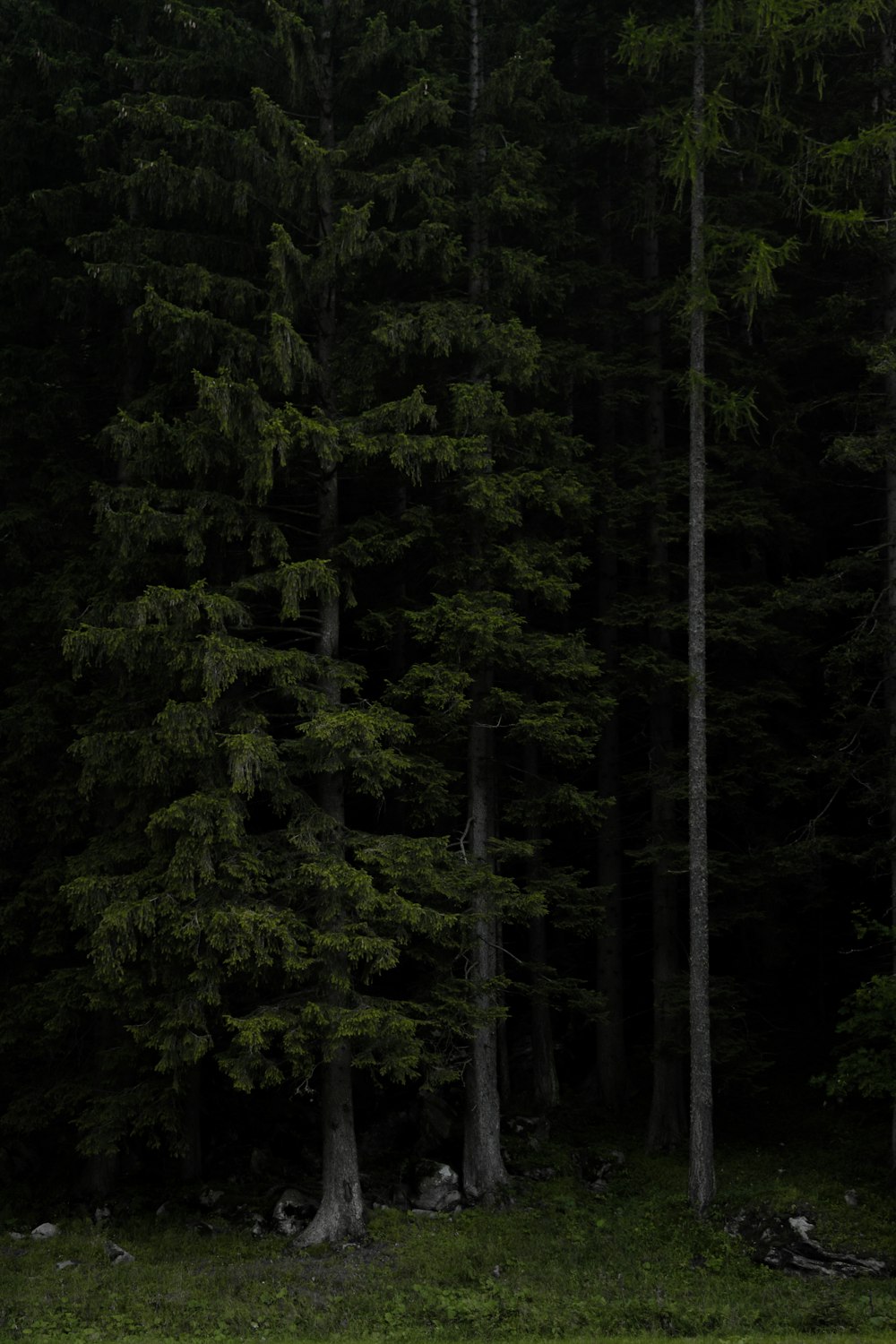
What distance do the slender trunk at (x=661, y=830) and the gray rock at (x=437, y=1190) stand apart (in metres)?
3.64

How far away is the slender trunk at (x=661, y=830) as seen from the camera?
16.7 metres

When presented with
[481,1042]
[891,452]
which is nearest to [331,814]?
[481,1042]

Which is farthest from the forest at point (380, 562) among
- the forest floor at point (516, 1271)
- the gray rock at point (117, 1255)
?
the gray rock at point (117, 1255)

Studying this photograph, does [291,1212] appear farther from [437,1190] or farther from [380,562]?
[380,562]

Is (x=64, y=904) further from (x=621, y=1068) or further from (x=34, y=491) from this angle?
(x=621, y=1068)

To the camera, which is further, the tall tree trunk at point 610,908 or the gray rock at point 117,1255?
the tall tree trunk at point 610,908

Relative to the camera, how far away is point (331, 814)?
14.6 m

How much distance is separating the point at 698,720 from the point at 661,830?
271cm

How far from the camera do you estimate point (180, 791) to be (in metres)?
15.0

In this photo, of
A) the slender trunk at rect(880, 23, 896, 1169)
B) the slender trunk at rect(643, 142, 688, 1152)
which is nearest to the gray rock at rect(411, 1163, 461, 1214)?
the slender trunk at rect(643, 142, 688, 1152)

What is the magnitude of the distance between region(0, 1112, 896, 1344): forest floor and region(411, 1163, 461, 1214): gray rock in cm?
28

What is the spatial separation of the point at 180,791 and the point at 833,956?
1406cm

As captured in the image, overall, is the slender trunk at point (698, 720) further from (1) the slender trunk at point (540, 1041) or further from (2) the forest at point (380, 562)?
(1) the slender trunk at point (540, 1041)

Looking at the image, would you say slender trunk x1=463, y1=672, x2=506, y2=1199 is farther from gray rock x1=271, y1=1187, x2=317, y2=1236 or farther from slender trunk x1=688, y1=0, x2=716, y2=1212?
slender trunk x1=688, y1=0, x2=716, y2=1212
